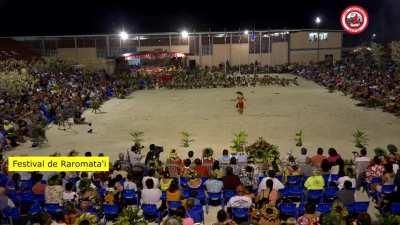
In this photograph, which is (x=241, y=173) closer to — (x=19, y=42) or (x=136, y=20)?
(x=19, y=42)

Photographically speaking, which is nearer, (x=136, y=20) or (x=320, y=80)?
(x=320, y=80)

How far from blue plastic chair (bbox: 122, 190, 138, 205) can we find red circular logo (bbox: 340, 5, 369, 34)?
22.7 meters

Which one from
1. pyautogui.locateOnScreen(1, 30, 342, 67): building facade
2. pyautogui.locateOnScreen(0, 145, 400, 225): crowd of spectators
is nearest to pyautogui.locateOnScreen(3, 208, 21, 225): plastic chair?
pyautogui.locateOnScreen(0, 145, 400, 225): crowd of spectators

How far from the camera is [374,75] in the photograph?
3528cm

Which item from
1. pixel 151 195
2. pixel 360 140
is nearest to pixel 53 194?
pixel 151 195

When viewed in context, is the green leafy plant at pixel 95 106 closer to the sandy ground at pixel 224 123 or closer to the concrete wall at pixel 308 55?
the sandy ground at pixel 224 123

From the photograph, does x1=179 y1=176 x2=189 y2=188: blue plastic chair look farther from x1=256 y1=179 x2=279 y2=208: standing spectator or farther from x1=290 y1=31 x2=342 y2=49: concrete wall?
x1=290 y1=31 x2=342 y2=49: concrete wall

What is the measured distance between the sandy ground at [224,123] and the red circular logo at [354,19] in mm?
4563

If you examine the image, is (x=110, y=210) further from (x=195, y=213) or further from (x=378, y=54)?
(x=378, y=54)

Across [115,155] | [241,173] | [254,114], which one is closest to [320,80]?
[254,114]

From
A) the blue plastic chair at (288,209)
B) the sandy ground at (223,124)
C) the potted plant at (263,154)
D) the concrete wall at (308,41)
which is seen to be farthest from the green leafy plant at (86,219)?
the concrete wall at (308,41)

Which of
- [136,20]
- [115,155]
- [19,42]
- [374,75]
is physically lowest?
[115,155]

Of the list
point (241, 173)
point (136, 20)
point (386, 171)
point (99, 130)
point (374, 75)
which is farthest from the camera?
point (136, 20)

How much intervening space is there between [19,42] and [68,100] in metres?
31.5
